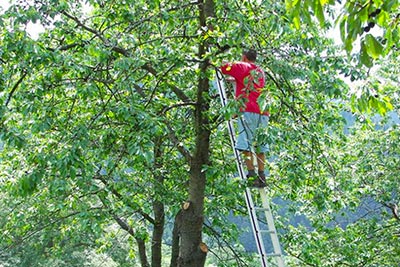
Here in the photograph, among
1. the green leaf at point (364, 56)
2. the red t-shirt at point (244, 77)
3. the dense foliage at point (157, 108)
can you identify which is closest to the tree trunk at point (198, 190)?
the dense foliage at point (157, 108)

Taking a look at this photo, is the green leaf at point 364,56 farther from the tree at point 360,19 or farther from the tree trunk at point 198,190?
the tree trunk at point 198,190

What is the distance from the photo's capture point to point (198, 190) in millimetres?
5055

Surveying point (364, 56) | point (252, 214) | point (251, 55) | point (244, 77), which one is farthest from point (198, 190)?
point (364, 56)

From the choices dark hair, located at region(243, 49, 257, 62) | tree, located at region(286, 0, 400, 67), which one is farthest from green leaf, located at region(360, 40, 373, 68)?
dark hair, located at region(243, 49, 257, 62)

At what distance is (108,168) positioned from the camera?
4543 mm

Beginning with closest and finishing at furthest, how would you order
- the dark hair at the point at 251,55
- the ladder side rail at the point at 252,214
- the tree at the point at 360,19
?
the tree at the point at 360,19
the ladder side rail at the point at 252,214
the dark hair at the point at 251,55

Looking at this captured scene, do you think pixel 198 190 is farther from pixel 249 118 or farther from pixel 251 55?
pixel 251 55

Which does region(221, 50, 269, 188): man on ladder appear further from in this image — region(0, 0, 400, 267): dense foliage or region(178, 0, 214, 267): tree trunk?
region(178, 0, 214, 267): tree trunk

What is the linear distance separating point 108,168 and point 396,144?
6634mm

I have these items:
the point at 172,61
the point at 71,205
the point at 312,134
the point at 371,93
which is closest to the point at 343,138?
the point at 312,134

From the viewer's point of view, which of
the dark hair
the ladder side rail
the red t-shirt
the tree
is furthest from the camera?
the dark hair

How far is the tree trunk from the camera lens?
16.0 feet

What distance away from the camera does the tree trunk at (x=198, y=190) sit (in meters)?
4.89

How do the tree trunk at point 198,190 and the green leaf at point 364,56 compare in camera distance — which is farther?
the tree trunk at point 198,190
